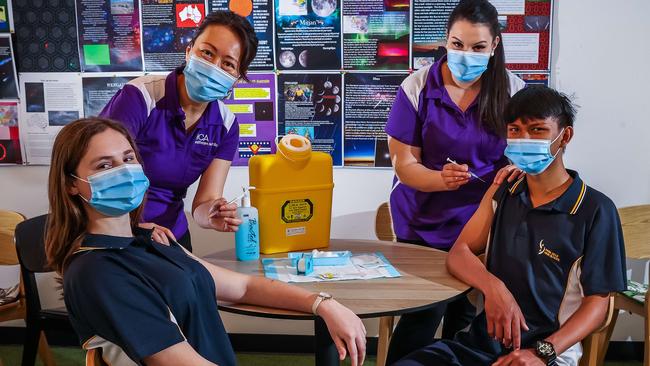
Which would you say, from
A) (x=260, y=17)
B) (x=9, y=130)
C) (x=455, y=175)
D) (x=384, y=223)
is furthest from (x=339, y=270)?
(x=9, y=130)

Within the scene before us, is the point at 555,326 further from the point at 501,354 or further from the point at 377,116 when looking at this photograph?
the point at 377,116

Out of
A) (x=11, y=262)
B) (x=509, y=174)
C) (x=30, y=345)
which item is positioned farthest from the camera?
(x=11, y=262)

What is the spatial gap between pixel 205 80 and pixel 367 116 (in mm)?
1159

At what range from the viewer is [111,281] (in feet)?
4.12

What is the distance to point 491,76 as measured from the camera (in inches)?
82.7

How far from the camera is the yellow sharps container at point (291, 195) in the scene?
1.99m

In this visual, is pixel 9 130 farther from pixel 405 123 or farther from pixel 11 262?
pixel 405 123

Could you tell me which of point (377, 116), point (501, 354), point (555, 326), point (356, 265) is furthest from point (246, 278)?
point (377, 116)

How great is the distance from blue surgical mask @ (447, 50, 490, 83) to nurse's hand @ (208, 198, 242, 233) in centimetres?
90

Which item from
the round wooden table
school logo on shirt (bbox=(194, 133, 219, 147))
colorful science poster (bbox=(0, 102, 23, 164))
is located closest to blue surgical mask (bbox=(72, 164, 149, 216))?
the round wooden table

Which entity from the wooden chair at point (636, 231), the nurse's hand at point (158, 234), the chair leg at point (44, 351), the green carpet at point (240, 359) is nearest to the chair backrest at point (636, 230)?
the wooden chair at point (636, 231)

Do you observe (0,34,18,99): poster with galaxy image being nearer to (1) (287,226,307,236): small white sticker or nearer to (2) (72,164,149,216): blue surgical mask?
(1) (287,226,307,236): small white sticker

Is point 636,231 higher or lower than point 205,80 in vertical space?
lower

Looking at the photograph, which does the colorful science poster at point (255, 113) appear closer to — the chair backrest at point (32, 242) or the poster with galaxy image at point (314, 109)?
the poster with galaxy image at point (314, 109)
